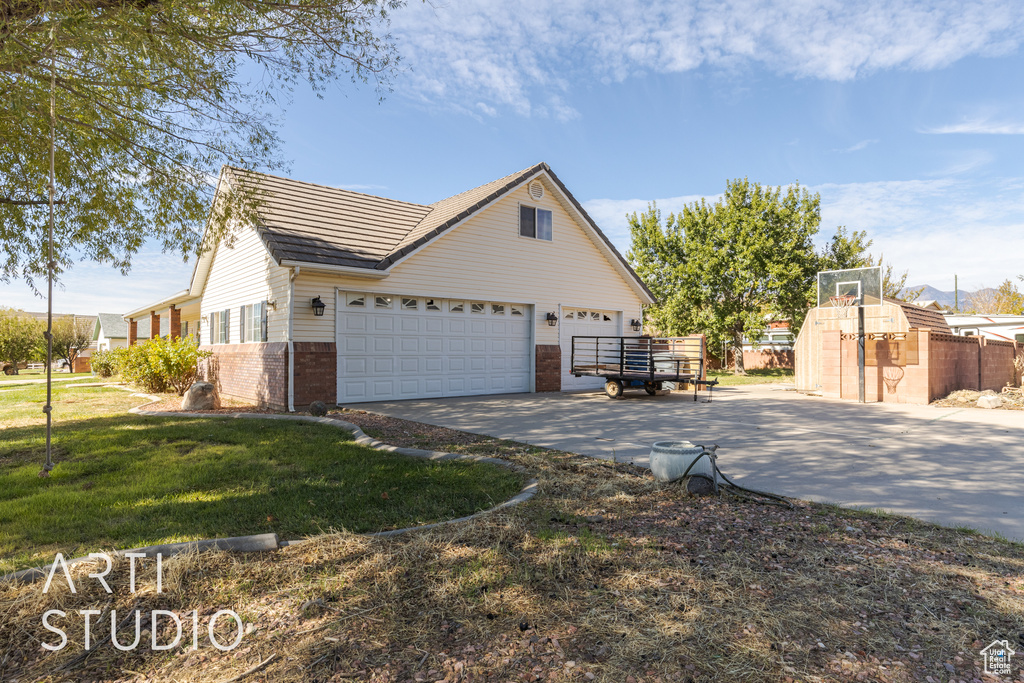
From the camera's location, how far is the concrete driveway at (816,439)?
196 inches

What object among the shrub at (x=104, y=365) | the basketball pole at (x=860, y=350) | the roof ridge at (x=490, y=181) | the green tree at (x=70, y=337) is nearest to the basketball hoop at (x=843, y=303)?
the basketball pole at (x=860, y=350)

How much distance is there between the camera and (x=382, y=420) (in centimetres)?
976

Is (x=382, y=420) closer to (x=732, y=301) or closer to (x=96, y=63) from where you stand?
(x=96, y=63)

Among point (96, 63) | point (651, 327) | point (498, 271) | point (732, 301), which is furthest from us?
point (651, 327)

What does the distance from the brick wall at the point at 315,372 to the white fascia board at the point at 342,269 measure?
170 centimetres

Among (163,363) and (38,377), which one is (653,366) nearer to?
(163,363)

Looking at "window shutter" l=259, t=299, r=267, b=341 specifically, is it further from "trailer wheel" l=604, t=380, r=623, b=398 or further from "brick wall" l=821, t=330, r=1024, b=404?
"brick wall" l=821, t=330, r=1024, b=404

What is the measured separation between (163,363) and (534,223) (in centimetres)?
1154

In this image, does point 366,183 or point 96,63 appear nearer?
point 96,63

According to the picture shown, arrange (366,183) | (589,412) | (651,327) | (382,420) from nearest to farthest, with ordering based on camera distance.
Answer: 1. (382,420)
2. (589,412)
3. (366,183)
4. (651,327)

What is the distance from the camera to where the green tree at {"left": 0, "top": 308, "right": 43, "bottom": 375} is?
119ft

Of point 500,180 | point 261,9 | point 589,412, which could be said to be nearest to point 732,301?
point 500,180

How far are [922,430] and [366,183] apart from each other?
15.7 m

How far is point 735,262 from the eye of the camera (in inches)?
1046
